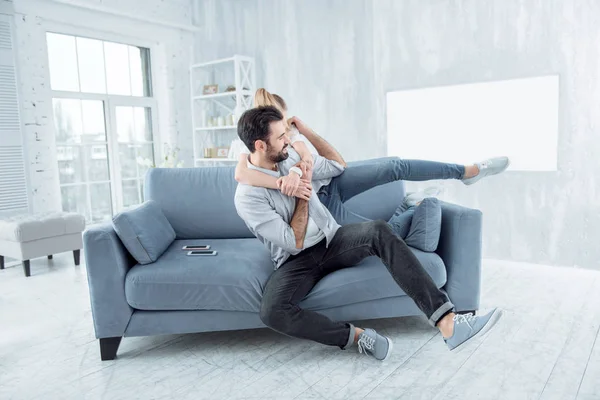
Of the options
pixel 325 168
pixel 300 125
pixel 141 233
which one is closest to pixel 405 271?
pixel 325 168

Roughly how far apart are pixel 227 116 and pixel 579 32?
11.3 ft

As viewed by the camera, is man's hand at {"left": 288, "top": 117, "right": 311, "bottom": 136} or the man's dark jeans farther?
man's hand at {"left": 288, "top": 117, "right": 311, "bottom": 136}

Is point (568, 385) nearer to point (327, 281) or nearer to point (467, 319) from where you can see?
point (467, 319)

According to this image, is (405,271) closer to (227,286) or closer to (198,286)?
(227,286)

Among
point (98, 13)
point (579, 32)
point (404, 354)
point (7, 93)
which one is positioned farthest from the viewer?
point (98, 13)

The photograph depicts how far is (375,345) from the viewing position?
2.06m

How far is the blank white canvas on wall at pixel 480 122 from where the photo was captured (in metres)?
3.44

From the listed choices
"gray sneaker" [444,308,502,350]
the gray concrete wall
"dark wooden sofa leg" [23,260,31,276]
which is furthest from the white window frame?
"gray sneaker" [444,308,502,350]

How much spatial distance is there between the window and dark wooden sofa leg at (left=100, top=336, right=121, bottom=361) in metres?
3.23

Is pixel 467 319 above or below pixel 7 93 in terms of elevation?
below

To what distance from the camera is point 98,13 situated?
195 inches

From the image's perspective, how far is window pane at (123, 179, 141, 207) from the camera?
549 cm

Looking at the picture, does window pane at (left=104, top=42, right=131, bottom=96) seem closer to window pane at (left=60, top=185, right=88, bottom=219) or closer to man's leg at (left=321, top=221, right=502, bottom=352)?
window pane at (left=60, top=185, right=88, bottom=219)

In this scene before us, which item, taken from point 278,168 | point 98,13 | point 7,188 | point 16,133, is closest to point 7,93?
point 16,133
